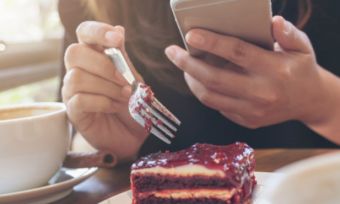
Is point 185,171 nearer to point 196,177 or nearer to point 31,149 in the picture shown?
point 196,177

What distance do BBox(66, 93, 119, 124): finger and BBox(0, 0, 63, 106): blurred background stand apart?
890 mm

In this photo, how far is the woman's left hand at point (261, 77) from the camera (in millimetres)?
731

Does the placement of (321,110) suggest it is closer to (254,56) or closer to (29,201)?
(254,56)

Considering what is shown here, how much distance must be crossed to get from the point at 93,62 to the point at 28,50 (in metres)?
1.09

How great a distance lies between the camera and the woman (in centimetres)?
77

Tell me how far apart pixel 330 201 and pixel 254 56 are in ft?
1.78

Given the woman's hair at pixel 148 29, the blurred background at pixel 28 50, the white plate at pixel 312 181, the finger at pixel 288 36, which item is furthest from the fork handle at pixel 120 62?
the blurred background at pixel 28 50

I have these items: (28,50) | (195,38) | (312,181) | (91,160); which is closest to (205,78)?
(195,38)

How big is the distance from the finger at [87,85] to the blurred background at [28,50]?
889 millimetres

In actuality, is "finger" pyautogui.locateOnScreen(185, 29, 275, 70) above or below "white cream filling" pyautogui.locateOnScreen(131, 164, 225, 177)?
above

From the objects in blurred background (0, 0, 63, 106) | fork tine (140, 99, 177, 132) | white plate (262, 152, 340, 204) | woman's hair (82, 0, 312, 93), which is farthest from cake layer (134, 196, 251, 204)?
blurred background (0, 0, 63, 106)

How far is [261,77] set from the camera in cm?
79

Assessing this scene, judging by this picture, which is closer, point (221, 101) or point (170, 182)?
point (170, 182)

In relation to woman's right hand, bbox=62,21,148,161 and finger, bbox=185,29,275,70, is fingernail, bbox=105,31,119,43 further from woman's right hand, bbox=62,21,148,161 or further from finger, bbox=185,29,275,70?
finger, bbox=185,29,275,70
